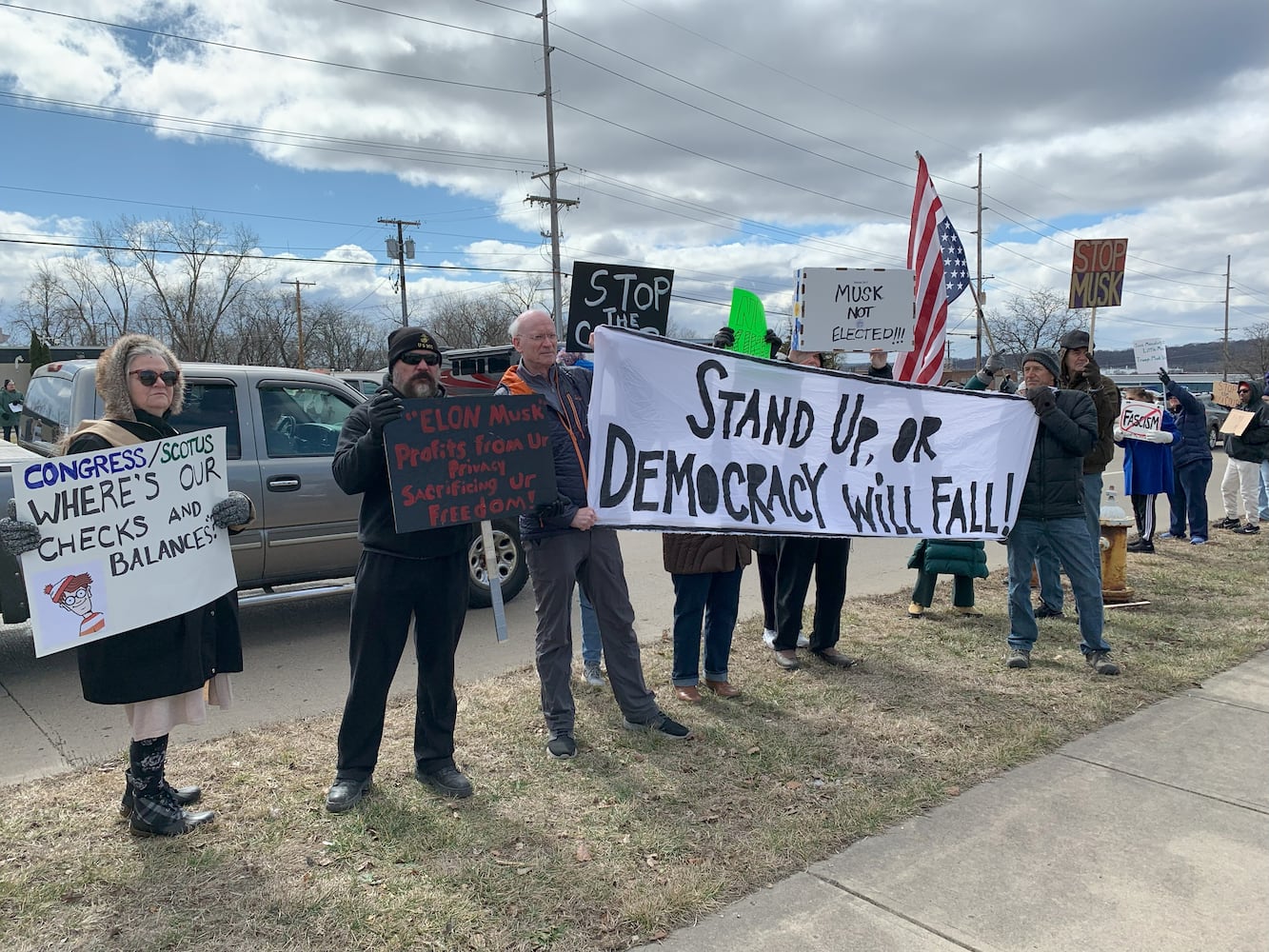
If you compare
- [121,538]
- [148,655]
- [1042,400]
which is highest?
[1042,400]

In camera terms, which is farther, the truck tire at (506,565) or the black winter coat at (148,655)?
the truck tire at (506,565)

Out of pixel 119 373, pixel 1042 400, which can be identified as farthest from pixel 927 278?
pixel 119 373

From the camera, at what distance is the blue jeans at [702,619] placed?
4.94 metres

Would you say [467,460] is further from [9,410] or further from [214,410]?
[9,410]

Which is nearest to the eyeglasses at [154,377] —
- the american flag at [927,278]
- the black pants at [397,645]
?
the black pants at [397,645]

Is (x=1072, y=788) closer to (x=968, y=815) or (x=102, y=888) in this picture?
(x=968, y=815)

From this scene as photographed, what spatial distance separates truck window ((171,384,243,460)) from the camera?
6.11 metres

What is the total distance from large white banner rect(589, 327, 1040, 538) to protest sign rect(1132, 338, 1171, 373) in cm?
715

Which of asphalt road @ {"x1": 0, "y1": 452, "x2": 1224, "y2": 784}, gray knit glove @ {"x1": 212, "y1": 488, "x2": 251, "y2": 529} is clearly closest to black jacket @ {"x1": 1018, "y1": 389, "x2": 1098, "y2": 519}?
asphalt road @ {"x1": 0, "y1": 452, "x2": 1224, "y2": 784}

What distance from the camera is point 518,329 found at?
13.7 ft

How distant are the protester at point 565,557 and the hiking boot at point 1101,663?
2.71 metres

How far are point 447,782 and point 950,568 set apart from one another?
166 inches

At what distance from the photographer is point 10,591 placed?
494cm

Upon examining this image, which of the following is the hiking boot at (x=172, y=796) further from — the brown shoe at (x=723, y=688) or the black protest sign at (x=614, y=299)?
the black protest sign at (x=614, y=299)
